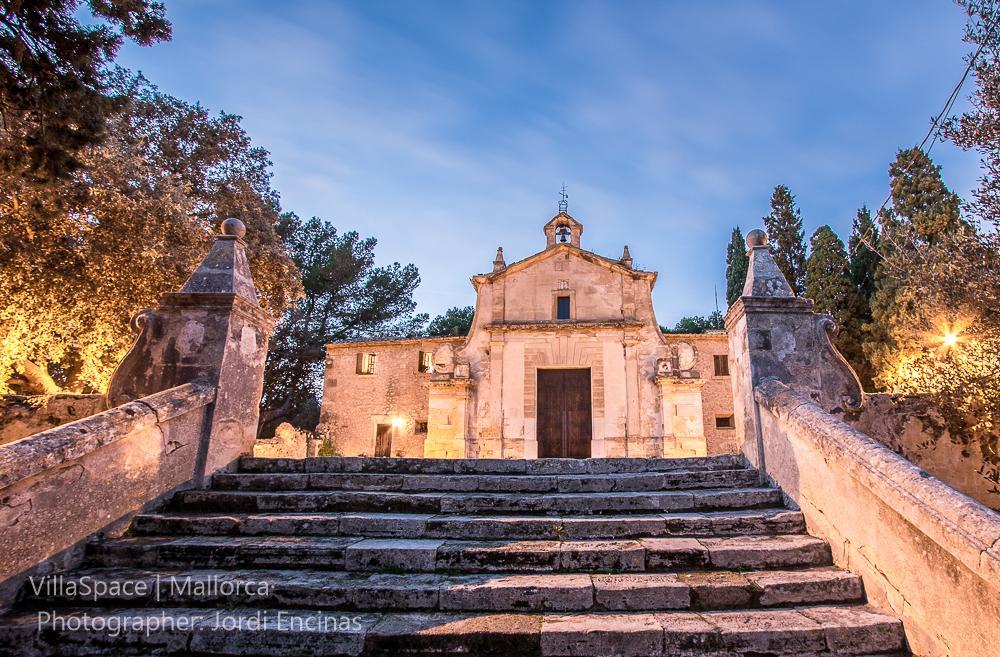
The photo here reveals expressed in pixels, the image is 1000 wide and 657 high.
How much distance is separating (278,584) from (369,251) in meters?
31.9

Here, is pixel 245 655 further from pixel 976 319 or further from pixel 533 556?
pixel 976 319

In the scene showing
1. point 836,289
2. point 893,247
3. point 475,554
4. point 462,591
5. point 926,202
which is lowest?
point 462,591

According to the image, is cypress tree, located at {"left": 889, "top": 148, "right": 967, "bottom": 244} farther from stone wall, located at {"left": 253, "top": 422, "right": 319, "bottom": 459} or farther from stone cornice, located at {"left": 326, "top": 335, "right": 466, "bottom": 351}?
stone wall, located at {"left": 253, "top": 422, "right": 319, "bottom": 459}

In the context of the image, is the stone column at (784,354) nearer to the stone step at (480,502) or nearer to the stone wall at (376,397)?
the stone step at (480,502)

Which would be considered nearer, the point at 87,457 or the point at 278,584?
the point at 278,584

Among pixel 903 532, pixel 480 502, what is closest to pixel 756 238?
pixel 903 532

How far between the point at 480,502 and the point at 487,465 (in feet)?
2.88

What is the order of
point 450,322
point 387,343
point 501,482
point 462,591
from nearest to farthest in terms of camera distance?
point 462,591 → point 501,482 → point 387,343 → point 450,322

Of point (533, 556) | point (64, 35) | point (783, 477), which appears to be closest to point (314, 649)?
point (533, 556)

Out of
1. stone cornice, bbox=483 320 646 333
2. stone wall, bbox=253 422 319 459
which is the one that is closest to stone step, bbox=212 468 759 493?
stone wall, bbox=253 422 319 459

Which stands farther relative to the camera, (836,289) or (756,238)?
(836,289)

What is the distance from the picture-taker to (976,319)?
7.41 meters

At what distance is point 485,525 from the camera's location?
3.80 m

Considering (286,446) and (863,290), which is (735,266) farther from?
(286,446)
